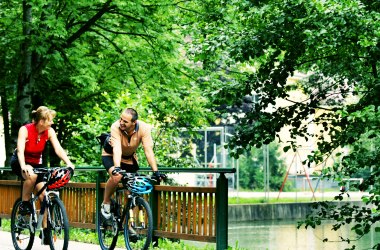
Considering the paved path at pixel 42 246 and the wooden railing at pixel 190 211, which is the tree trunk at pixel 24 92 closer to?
the wooden railing at pixel 190 211

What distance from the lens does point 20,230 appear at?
10.8 m

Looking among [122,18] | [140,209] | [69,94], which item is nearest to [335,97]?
[140,209]

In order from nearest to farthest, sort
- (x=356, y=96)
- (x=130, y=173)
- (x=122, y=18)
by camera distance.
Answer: (x=130, y=173), (x=356, y=96), (x=122, y=18)

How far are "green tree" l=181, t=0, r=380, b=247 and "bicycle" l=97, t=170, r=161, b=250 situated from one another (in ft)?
7.84

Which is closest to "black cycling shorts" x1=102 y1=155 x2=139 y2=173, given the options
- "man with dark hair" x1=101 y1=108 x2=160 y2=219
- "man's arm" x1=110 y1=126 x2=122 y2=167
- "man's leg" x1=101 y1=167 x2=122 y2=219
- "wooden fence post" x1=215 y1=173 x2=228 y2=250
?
"man with dark hair" x1=101 y1=108 x2=160 y2=219

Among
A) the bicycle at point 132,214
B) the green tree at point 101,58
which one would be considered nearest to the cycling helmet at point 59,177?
the bicycle at point 132,214

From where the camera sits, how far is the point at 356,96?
40.7 feet

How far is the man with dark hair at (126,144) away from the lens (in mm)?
A: 9172

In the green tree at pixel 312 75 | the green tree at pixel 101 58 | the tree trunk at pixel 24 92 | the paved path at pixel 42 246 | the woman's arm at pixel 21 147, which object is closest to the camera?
the woman's arm at pixel 21 147

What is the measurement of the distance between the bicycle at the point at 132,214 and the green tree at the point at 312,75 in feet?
7.84

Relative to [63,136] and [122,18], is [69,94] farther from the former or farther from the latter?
[122,18]

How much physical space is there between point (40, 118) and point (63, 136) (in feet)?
52.3

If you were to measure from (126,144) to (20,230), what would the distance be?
7.24 feet

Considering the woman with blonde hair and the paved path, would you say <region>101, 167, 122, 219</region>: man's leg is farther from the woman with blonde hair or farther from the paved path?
the paved path
